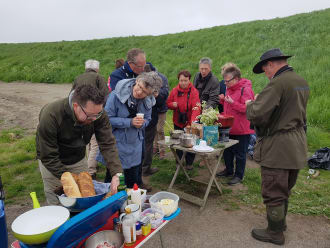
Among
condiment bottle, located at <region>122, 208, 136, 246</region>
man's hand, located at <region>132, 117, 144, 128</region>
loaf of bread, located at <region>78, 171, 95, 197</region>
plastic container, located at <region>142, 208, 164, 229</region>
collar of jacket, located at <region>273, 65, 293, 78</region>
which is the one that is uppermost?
collar of jacket, located at <region>273, 65, 293, 78</region>

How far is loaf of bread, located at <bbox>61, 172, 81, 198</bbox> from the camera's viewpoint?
1716 millimetres

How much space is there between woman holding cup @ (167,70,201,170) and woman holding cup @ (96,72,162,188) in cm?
130

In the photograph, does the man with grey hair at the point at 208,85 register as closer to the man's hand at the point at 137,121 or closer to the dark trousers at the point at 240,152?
the dark trousers at the point at 240,152

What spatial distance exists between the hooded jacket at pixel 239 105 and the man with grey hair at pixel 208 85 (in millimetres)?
557

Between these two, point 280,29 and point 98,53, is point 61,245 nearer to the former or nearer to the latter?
point 280,29

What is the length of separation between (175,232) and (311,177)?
291 centimetres

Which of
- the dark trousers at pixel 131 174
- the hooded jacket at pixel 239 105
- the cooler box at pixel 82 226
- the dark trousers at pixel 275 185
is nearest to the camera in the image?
the cooler box at pixel 82 226

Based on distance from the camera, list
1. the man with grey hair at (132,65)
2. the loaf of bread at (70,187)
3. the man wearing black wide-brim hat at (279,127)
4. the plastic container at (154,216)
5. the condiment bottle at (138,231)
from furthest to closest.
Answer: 1. the man with grey hair at (132,65)
2. the man wearing black wide-brim hat at (279,127)
3. the plastic container at (154,216)
4. the condiment bottle at (138,231)
5. the loaf of bread at (70,187)

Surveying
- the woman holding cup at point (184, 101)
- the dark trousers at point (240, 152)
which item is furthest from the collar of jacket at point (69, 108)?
the dark trousers at point (240, 152)

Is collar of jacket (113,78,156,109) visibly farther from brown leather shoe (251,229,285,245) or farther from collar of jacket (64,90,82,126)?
brown leather shoe (251,229,285,245)

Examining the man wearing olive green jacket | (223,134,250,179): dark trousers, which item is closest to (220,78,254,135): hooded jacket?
(223,134,250,179): dark trousers

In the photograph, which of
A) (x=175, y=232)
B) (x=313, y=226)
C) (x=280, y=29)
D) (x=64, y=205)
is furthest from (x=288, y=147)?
(x=280, y=29)

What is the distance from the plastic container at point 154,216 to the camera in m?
1.98

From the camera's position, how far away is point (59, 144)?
7.41 feet
